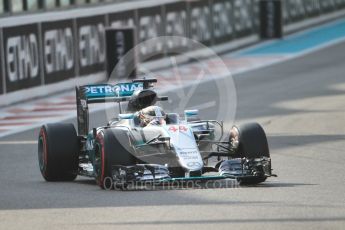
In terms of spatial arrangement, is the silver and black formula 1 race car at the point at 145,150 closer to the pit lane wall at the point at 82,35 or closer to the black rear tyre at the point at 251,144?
the black rear tyre at the point at 251,144

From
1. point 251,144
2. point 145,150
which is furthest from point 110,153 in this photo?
point 251,144

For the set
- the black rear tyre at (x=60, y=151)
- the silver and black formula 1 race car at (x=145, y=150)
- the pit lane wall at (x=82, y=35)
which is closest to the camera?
the silver and black formula 1 race car at (x=145, y=150)

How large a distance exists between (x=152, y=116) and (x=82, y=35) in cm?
1535

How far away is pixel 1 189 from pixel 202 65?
66.4 ft

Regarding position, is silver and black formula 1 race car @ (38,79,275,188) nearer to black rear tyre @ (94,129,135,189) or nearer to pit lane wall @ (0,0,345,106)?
black rear tyre @ (94,129,135,189)

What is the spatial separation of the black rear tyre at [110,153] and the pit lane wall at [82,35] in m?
11.8

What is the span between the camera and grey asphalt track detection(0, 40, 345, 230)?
10734 millimetres

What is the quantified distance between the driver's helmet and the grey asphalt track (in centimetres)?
91

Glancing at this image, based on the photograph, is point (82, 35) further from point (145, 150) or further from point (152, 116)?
point (145, 150)

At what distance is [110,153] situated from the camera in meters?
13.0

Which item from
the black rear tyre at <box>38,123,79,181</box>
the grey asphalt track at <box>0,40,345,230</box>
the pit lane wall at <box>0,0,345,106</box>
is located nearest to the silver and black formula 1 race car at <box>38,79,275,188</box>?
the black rear tyre at <box>38,123,79,181</box>

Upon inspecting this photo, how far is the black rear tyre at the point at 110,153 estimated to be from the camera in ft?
42.7

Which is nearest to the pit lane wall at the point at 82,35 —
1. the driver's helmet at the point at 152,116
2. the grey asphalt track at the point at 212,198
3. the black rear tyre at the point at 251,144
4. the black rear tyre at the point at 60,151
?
the grey asphalt track at the point at 212,198

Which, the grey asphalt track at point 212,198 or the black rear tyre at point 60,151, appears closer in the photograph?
the grey asphalt track at point 212,198
